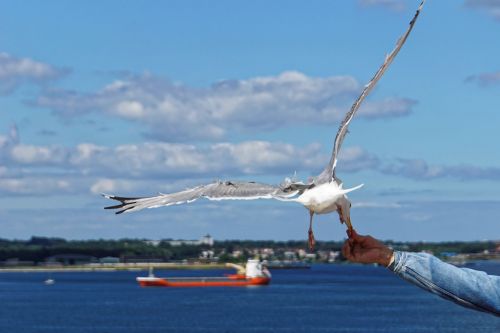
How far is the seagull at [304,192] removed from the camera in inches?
131

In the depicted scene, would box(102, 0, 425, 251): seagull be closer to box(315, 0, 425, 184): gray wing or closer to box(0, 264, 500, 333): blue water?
box(315, 0, 425, 184): gray wing

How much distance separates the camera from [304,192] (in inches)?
135

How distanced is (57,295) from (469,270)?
16683 centimetres

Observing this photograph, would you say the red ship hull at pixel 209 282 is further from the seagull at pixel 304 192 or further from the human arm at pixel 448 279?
the human arm at pixel 448 279

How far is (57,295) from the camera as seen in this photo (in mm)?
166750

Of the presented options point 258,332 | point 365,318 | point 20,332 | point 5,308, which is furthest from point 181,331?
point 5,308

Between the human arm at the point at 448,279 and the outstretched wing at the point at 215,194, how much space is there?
287 mm

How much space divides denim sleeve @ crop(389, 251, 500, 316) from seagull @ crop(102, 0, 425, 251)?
0.76ft

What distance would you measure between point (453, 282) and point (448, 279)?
2 centimetres

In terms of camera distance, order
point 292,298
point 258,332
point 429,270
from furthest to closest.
A: point 292,298 < point 258,332 < point 429,270

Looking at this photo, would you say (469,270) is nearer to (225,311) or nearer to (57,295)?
(225,311)

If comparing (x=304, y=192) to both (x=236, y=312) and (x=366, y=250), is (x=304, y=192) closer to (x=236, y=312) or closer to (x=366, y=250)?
(x=366, y=250)

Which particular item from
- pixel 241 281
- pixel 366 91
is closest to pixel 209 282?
pixel 241 281

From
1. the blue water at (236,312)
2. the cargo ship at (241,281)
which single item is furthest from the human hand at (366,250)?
the cargo ship at (241,281)
